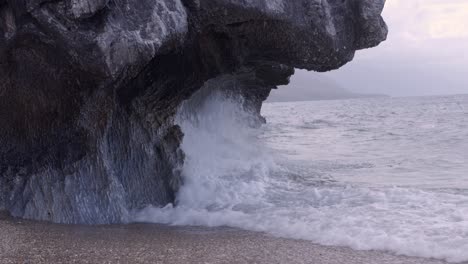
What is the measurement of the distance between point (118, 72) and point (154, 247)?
189 cm

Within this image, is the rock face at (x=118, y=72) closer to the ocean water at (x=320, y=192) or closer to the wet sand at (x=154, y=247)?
the wet sand at (x=154, y=247)

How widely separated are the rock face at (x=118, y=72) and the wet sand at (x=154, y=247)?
2.17 feet

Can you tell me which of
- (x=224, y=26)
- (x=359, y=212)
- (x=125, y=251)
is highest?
(x=224, y=26)

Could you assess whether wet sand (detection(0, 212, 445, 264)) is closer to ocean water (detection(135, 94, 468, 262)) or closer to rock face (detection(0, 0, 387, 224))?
ocean water (detection(135, 94, 468, 262))

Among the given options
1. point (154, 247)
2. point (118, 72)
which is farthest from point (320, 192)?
point (118, 72)

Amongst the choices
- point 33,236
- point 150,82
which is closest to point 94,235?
point 33,236

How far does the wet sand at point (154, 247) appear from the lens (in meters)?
5.06

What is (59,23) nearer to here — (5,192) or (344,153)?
(5,192)

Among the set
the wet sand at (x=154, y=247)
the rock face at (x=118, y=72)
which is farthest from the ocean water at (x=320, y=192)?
the rock face at (x=118, y=72)

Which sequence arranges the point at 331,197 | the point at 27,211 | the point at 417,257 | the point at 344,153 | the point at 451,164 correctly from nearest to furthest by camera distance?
1. the point at 417,257
2. the point at 27,211
3. the point at 331,197
4. the point at 451,164
5. the point at 344,153

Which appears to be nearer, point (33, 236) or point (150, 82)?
point (33, 236)

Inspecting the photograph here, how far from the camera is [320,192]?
8344 millimetres

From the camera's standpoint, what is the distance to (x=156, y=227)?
263 inches

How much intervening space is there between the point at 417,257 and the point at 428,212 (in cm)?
174
